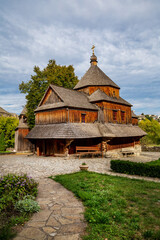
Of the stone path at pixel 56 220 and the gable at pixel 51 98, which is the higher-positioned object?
the gable at pixel 51 98

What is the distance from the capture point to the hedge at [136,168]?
10.6m

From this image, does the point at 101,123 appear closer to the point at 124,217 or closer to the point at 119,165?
the point at 119,165

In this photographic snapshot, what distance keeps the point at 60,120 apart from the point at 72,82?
15.2m

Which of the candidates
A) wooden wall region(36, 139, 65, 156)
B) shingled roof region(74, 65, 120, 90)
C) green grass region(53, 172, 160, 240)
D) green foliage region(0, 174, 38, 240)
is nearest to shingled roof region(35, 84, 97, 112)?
shingled roof region(74, 65, 120, 90)

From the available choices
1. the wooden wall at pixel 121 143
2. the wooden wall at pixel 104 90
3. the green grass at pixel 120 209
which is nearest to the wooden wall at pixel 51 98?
the wooden wall at pixel 104 90

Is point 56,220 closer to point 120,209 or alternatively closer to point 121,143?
point 120,209

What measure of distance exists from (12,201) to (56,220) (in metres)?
1.69

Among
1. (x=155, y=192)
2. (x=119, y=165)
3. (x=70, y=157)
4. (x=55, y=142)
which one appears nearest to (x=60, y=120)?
(x=55, y=142)

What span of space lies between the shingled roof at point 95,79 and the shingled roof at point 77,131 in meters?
7.30

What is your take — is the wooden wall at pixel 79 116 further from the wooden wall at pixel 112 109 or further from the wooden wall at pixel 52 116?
the wooden wall at pixel 112 109

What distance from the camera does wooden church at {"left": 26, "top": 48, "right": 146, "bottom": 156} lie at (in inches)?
790

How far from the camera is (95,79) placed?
2723cm

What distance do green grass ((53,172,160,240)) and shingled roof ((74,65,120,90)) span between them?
66.1ft

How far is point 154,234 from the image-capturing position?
411 cm
